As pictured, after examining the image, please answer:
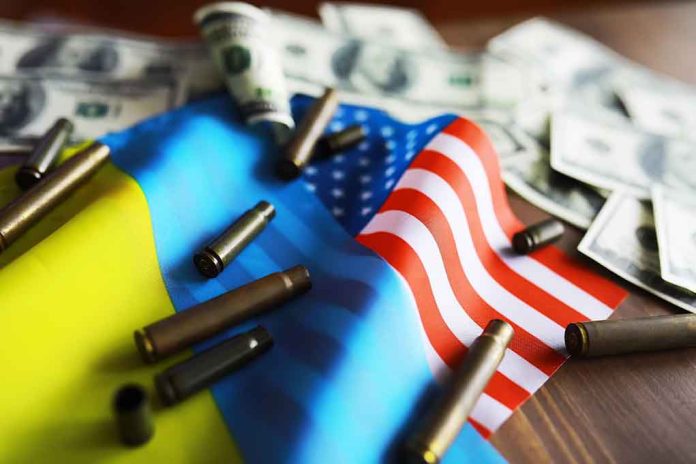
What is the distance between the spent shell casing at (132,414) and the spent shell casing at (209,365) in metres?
0.04

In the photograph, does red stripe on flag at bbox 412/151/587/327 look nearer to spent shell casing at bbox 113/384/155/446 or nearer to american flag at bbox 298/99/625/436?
american flag at bbox 298/99/625/436

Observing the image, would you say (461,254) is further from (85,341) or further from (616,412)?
(85,341)

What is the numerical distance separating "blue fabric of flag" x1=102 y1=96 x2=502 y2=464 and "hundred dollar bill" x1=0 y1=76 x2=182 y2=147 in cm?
10

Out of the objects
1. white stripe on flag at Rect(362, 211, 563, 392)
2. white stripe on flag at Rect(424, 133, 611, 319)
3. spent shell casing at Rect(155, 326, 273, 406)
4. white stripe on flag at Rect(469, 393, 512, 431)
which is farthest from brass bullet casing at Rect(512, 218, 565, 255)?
spent shell casing at Rect(155, 326, 273, 406)

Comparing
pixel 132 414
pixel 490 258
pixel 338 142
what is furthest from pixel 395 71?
pixel 132 414

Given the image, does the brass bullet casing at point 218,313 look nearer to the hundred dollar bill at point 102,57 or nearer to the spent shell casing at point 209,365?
the spent shell casing at point 209,365

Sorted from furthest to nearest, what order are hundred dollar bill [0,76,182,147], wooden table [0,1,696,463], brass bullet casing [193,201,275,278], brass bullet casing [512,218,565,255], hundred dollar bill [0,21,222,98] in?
hundred dollar bill [0,21,222,98], hundred dollar bill [0,76,182,147], brass bullet casing [512,218,565,255], brass bullet casing [193,201,275,278], wooden table [0,1,696,463]

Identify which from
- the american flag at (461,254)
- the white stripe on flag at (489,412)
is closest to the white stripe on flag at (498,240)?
the american flag at (461,254)

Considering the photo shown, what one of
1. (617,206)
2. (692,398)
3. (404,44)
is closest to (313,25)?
(404,44)

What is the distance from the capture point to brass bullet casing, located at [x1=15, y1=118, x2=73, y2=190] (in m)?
0.84

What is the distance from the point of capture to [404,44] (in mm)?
1300

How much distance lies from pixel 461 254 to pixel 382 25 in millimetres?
706

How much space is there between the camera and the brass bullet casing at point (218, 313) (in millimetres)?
650

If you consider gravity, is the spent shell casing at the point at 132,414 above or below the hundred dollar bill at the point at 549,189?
below
